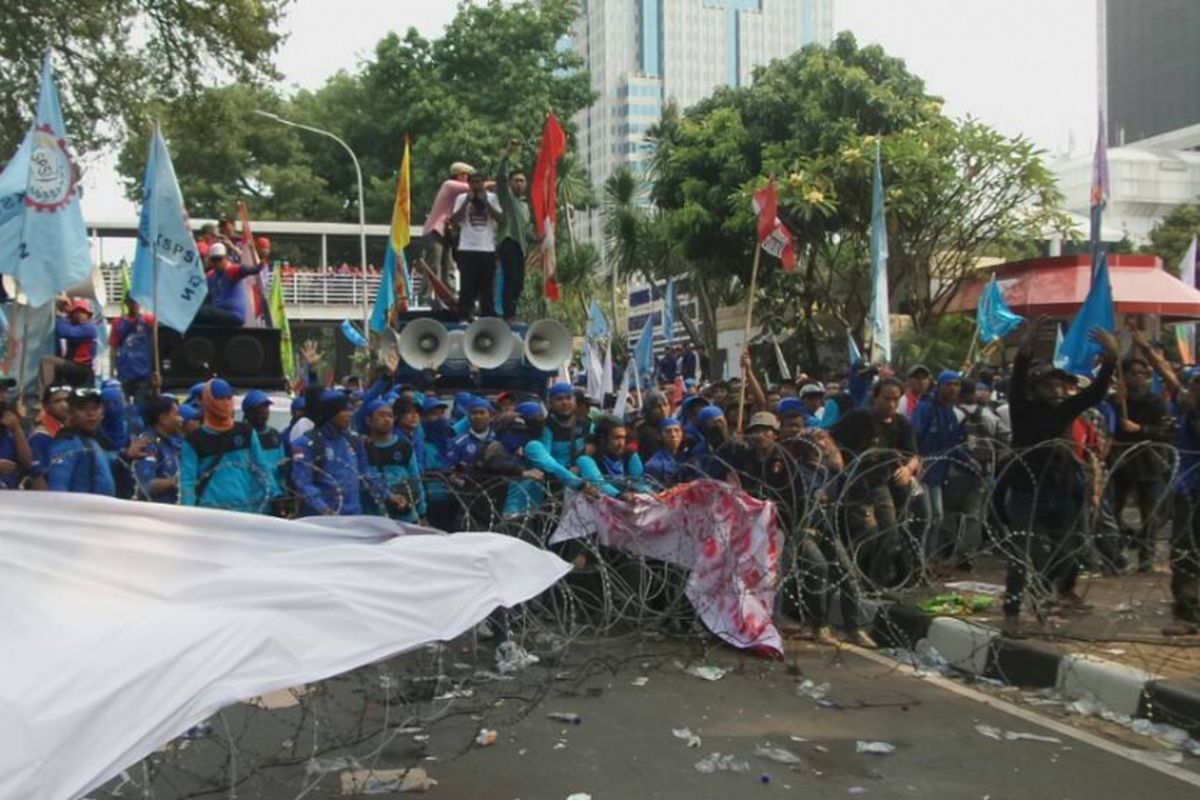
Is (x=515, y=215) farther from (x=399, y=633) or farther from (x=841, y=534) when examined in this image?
(x=399, y=633)

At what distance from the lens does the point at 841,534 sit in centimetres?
882

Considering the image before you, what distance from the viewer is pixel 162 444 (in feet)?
27.3

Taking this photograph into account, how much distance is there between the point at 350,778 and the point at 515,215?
870 cm

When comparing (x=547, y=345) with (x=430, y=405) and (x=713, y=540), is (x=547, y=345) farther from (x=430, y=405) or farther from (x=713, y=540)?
(x=713, y=540)

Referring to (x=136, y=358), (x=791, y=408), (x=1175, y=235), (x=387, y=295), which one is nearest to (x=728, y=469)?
(x=791, y=408)

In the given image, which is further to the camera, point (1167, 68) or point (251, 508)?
point (1167, 68)

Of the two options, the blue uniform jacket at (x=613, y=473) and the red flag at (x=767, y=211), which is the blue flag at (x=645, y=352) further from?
the blue uniform jacket at (x=613, y=473)

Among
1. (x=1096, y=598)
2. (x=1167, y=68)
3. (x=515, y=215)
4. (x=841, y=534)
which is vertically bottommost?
(x=1096, y=598)

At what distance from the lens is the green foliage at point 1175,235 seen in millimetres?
47344

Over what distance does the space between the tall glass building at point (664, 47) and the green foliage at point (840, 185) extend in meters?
94.1

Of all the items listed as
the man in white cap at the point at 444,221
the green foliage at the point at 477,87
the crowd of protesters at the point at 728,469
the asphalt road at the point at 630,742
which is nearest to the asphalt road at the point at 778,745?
the asphalt road at the point at 630,742

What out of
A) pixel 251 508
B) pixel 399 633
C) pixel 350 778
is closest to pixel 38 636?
pixel 399 633

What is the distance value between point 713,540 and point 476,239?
232 inches

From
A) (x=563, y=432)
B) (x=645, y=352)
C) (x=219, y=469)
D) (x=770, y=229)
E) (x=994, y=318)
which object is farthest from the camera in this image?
(x=645, y=352)
